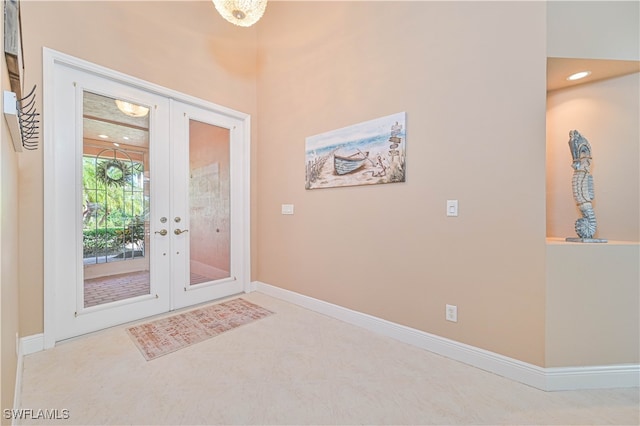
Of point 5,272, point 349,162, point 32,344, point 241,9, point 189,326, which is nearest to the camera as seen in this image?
point 5,272

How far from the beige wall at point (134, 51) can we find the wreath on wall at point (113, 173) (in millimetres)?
433

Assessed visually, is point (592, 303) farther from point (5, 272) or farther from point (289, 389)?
point (5, 272)

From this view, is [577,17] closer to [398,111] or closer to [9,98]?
[398,111]

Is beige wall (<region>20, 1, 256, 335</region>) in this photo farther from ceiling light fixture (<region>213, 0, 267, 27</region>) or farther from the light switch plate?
the light switch plate

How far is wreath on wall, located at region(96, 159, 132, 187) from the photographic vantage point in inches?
100.0

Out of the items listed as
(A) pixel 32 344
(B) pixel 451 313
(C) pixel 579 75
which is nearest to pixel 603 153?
(C) pixel 579 75

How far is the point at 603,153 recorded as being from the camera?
6.57 ft

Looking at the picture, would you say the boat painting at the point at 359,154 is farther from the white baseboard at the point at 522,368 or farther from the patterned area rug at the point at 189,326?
the patterned area rug at the point at 189,326

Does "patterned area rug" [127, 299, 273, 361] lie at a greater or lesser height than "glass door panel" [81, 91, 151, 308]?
lesser

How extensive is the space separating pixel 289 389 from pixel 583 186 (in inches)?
95.8

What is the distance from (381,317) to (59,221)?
2941 mm

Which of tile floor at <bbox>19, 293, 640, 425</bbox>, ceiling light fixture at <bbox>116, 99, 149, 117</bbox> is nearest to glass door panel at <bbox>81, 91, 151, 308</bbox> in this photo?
ceiling light fixture at <bbox>116, 99, 149, 117</bbox>

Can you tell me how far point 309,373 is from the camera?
6.15ft

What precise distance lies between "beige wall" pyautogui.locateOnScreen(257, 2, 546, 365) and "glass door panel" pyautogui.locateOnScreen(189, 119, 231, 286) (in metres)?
0.88
